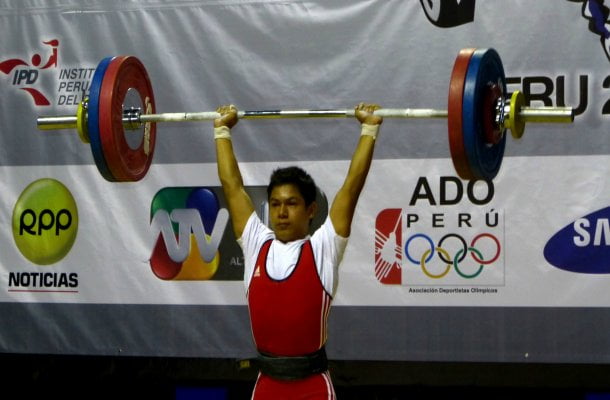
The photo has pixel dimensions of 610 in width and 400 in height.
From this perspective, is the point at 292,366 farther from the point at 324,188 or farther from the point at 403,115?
the point at 324,188

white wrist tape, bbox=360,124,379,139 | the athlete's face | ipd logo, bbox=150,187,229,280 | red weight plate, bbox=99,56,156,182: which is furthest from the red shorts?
ipd logo, bbox=150,187,229,280

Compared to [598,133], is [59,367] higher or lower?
lower

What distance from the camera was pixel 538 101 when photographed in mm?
4391

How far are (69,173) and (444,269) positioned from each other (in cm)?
186

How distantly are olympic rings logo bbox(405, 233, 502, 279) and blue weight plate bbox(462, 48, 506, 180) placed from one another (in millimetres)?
839

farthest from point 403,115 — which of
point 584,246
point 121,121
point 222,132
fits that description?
point 584,246

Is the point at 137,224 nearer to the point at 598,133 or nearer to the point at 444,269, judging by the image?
the point at 444,269

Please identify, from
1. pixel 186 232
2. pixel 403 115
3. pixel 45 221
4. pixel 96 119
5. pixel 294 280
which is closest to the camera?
pixel 294 280

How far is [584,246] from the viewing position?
4.36m

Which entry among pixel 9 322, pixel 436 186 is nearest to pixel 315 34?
pixel 436 186

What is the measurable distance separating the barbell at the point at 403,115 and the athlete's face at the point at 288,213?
44cm

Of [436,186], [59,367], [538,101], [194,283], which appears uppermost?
[538,101]

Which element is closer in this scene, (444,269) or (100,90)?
(100,90)

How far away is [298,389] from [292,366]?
8 centimetres
